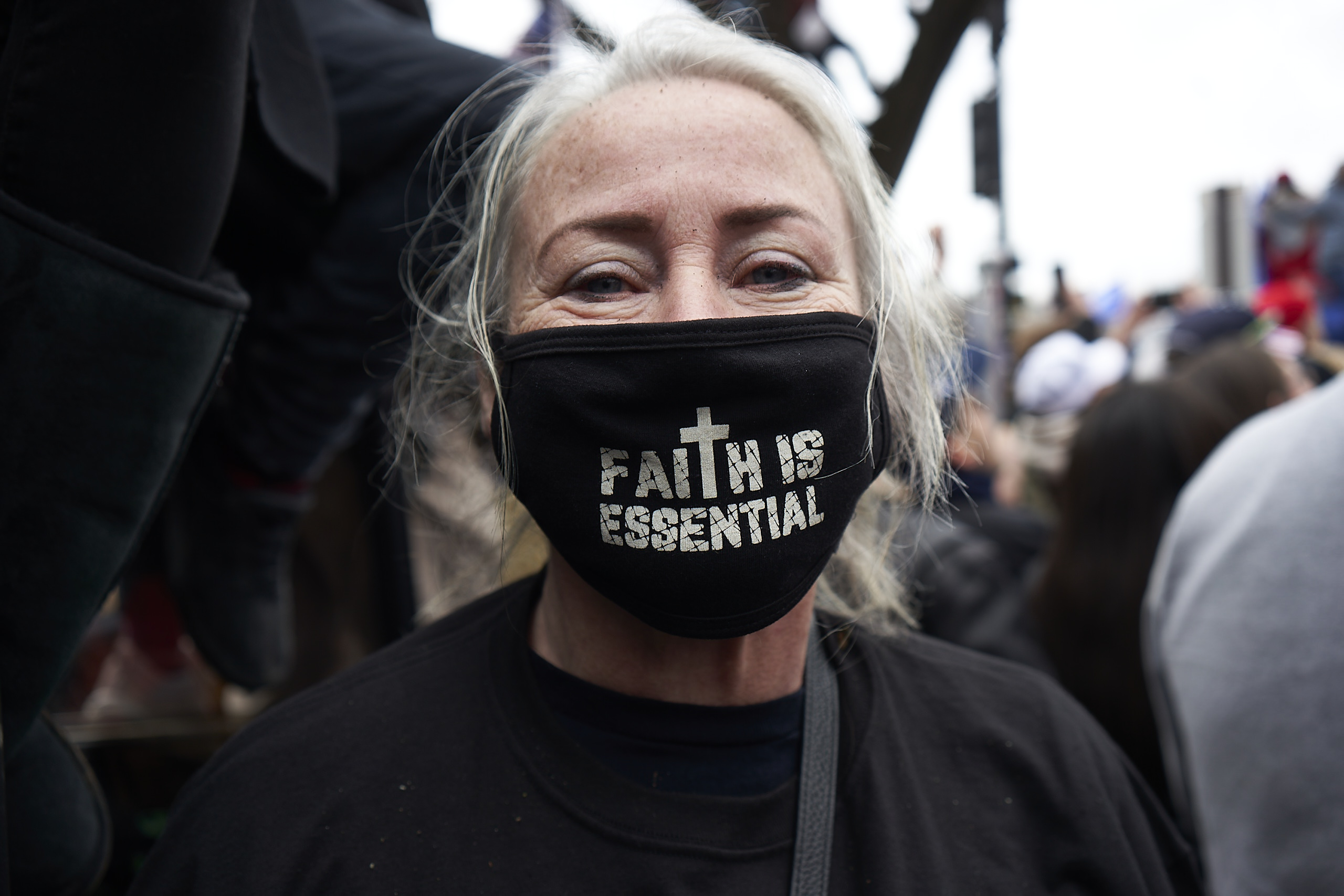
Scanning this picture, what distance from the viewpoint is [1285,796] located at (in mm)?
1545

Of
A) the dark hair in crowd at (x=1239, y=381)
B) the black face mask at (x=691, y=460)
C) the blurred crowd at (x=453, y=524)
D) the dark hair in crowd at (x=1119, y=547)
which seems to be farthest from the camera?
the dark hair in crowd at (x=1239, y=381)

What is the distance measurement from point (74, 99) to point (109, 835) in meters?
1.03

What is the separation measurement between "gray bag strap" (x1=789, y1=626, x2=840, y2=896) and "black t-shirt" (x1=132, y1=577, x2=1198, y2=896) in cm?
2

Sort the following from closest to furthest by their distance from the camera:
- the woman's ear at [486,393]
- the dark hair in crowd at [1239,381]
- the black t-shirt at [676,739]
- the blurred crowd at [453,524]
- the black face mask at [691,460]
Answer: the black face mask at [691,460] → the black t-shirt at [676,739] → the woman's ear at [486,393] → the blurred crowd at [453,524] → the dark hair in crowd at [1239,381]

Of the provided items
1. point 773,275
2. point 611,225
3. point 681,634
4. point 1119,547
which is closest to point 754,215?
point 773,275

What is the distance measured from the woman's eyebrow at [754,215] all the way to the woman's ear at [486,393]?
390 millimetres

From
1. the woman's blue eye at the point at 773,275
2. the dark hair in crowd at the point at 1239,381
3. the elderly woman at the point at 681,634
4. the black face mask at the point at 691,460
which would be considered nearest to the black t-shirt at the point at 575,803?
the elderly woman at the point at 681,634

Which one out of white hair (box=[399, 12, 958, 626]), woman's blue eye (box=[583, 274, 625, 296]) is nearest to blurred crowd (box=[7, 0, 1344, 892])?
white hair (box=[399, 12, 958, 626])

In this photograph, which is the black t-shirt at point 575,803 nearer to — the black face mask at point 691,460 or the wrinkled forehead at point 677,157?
the black face mask at point 691,460

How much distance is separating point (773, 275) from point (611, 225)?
9.2 inches

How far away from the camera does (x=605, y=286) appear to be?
1.27 meters

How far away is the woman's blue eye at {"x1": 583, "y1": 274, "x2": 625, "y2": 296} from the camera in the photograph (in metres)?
1.26

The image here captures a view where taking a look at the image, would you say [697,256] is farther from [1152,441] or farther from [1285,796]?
[1152,441]

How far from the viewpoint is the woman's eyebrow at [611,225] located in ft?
4.02
